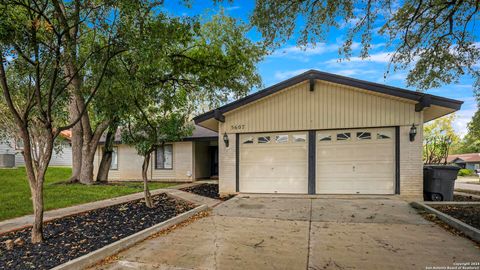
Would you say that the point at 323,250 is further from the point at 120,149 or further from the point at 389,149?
the point at 120,149

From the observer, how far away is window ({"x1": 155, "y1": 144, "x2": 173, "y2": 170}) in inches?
623

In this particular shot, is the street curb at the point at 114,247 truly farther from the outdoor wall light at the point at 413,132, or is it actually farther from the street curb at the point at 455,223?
the outdoor wall light at the point at 413,132

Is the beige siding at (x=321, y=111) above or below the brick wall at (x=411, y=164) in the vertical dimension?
above

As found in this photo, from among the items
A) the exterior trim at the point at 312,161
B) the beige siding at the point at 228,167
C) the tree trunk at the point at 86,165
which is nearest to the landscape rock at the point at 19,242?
the beige siding at the point at 228,167

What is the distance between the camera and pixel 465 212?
645 centimetres

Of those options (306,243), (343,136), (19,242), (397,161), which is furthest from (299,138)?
(19,242)

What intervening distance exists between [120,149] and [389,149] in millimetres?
14728

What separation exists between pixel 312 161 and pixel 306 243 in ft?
16.1

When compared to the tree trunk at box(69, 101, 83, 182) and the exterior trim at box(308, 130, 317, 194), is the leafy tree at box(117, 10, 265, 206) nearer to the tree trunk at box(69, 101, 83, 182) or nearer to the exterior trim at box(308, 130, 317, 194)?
the exterior trim at box(308, 130, 317, 194)

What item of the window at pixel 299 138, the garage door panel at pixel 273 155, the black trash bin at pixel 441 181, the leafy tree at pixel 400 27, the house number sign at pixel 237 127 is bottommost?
the black trash bin at pixel 441 181

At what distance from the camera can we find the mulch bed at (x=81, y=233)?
3.97 m

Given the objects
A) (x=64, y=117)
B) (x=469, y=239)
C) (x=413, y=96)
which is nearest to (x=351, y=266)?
(x=469, y=239)

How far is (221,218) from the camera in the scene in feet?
22.0

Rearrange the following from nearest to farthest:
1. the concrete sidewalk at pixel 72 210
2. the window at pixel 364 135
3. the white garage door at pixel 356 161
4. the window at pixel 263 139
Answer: the concrete sidewalk at pixel 72 210 → the white garage door at pixel 356 161 → the window at pixel 364 135 → the window at pixel 263 139
